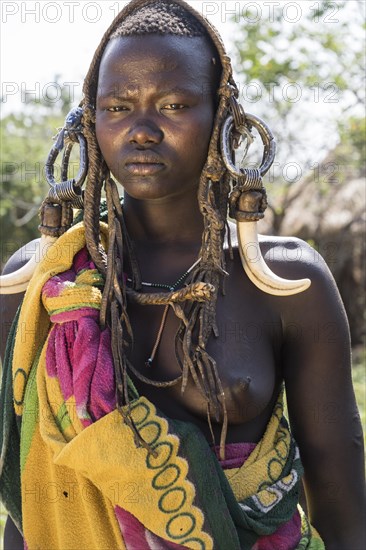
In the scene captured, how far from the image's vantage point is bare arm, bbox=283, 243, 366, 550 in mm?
2117

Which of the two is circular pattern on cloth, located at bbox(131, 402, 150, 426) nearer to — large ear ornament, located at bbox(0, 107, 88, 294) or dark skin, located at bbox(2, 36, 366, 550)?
dark skin, located at bbox(2, 36, 366, 550)

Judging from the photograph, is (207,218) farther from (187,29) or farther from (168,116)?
(187,29)

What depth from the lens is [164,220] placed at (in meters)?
2.16

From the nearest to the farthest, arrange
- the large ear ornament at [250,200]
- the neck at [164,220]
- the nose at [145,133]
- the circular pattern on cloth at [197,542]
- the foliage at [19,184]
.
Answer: the circular pattern on cloth at [197,542], the nose at [145,133], the large ear ornament at [250,200], the neck at [164,220], the foliage at [19,184]

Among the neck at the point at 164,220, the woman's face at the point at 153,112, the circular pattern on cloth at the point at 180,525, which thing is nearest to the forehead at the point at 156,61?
the woman's face at the point at 153,112

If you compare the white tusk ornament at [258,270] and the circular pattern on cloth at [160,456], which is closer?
the circular pattern on cloth at [160,456]

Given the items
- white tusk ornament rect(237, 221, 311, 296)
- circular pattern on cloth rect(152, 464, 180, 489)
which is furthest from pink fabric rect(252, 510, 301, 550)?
white tusk ornament rect(237, 221, 311, 296)

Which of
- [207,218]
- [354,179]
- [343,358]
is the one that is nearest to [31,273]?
[207,218]

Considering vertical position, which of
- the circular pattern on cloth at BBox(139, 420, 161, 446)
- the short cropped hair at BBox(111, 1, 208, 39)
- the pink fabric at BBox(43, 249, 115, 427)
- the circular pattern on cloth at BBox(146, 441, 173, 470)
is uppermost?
the short cropped hair at BBox(111, 1, 208, 39)

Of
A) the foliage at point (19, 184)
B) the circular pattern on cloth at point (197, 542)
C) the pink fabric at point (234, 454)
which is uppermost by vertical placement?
the pink fabric at point (234, 454)

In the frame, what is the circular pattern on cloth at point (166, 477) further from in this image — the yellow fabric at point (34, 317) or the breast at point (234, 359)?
the yellow fabric at point (34, 317)

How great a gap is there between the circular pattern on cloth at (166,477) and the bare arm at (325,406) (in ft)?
1.54

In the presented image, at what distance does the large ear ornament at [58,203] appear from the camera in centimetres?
208

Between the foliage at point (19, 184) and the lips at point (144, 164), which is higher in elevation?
the lips at point (144, 164)
